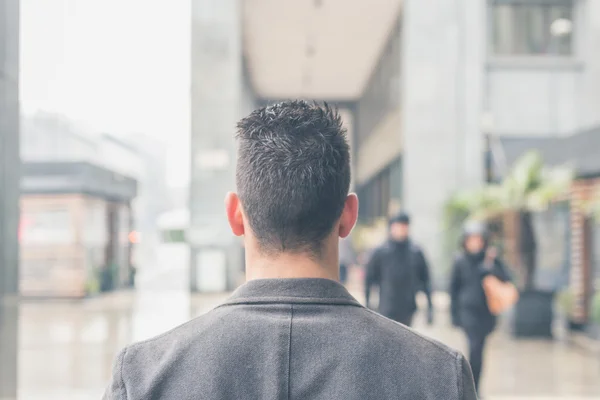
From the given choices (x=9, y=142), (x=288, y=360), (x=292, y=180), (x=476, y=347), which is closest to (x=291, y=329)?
(x=288, y=360)

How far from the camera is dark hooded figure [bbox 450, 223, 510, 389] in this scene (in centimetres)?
665

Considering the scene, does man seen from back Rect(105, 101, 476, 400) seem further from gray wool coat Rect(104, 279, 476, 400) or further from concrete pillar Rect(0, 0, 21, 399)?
concrete pillar Rect(0, 0, 21, 399)

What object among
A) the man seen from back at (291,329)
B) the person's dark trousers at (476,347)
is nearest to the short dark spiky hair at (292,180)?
the man seen from back at (291,329)

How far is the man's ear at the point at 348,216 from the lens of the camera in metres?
1.35

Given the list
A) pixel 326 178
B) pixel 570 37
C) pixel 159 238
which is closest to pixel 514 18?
pixel 570 37

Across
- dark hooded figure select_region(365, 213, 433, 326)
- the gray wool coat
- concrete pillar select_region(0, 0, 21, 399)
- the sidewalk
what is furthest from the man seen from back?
dark hooded figure select_region(365, 213, 433, 326)

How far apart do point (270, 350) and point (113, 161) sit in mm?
20698

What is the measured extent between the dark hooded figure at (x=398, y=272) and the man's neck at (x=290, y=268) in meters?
5.90

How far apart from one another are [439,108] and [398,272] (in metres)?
11.4

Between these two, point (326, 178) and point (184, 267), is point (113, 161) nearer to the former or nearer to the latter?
point (184, 267)

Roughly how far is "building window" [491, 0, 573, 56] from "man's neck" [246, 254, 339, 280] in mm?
17331

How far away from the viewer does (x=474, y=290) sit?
22.0 feet

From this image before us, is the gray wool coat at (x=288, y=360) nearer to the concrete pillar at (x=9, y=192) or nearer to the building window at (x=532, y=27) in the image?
the concrete pillar at (x=9, y=192)

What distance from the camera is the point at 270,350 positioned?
46.5 inches
